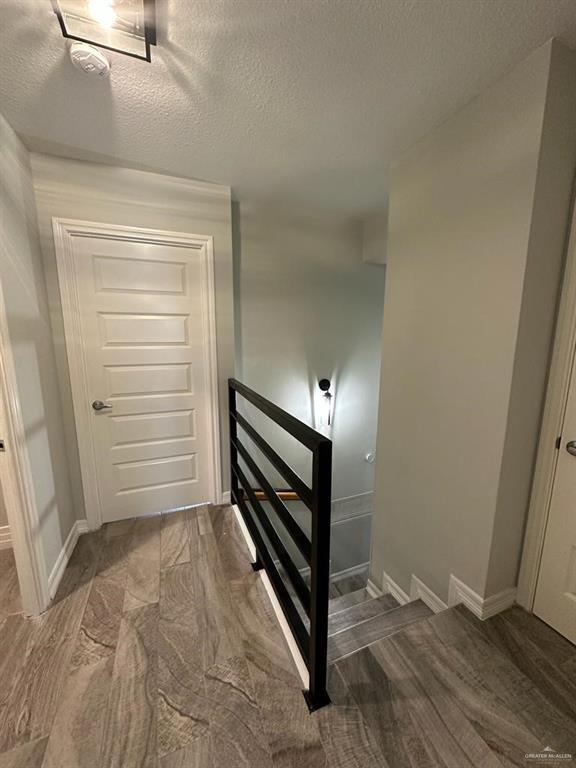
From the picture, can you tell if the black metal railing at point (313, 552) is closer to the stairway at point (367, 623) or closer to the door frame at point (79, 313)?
the stairway at point (367, 623)

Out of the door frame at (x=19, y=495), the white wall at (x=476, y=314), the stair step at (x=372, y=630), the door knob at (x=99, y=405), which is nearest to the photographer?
the white wall at (x=476, y=314)

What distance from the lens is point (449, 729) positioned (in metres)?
1.03

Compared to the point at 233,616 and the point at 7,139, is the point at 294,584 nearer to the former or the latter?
the point at 233,616

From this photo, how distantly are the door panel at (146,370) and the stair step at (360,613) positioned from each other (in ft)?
3.96

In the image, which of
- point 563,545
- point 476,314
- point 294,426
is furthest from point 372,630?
point 476,314

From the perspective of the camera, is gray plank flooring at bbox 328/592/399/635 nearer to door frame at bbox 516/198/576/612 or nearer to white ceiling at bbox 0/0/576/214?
door frame at bbox 516/198/576/612

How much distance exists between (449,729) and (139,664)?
116cm

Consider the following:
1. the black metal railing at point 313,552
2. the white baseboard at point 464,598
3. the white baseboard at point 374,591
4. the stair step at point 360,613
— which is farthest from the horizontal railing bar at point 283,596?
the white baseboard at point 374,591

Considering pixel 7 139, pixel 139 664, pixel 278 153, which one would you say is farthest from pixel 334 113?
pixel 139 664

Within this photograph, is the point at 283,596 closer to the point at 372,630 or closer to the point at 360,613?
the point at 372,630

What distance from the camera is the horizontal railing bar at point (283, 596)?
1216 mm

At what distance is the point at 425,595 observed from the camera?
Answer: 1772mm

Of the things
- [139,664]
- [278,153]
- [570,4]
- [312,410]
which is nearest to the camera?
[570,4]

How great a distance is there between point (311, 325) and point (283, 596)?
7.19 feet
